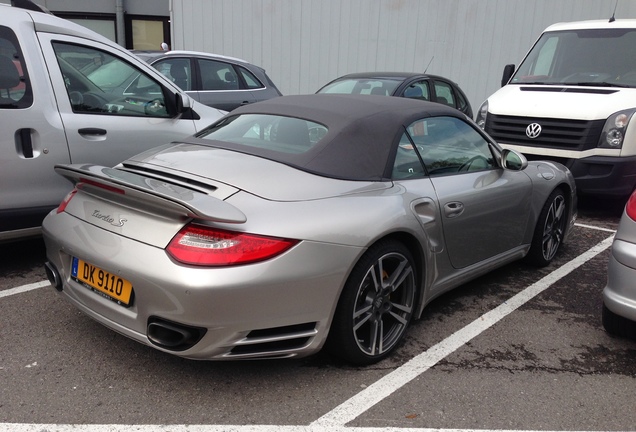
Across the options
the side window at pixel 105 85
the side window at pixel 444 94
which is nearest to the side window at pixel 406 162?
the side window at pixel 105 85

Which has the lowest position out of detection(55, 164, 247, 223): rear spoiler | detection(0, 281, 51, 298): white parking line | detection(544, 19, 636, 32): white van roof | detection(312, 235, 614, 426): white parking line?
detection(0, 281, 51, 298): white parking line

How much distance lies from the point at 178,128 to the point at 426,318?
254 cm

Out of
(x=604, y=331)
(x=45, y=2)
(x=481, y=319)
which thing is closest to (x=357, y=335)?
(x=481, y=319)

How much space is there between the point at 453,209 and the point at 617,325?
1184 millimetres

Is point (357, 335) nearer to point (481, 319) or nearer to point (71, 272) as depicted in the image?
point (481, 319)

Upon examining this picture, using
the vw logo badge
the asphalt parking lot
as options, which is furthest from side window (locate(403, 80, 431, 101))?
the asphalt parking lot

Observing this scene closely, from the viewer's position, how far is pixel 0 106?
146 inches

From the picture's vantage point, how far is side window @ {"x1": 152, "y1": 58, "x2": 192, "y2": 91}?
7.45 m

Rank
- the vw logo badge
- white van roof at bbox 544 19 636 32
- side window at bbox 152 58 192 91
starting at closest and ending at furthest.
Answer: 1. the vw logo badge
2. white van roof at bbox 544 19 636 32
3. side window at bbox 152 58 192 91

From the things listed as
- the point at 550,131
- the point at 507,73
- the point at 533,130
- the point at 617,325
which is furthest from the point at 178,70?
the point at 617,325

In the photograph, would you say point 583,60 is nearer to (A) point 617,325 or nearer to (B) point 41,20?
(A) point 617,325

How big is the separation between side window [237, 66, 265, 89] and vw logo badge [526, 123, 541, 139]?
3.78 metres

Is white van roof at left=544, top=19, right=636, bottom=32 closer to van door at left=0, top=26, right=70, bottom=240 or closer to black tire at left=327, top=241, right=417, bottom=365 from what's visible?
black tire at left=327, top=241, right=417, bottom=365

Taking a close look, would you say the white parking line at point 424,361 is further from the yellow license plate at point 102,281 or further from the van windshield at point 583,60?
the van windshield at point 583,60
